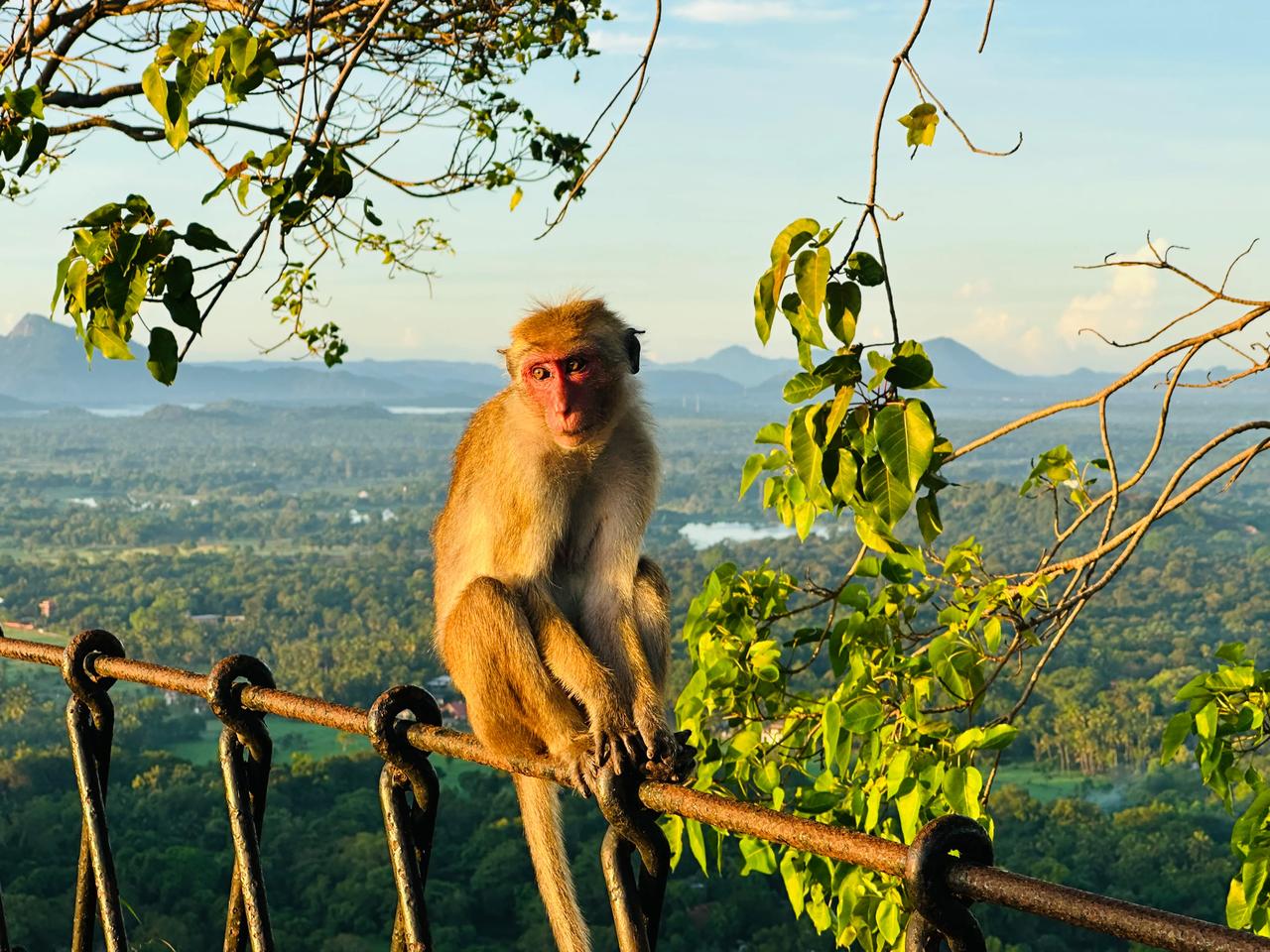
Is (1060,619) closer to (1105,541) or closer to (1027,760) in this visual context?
(1105,541)

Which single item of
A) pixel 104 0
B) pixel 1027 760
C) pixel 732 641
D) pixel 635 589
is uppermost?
pixel 104 0

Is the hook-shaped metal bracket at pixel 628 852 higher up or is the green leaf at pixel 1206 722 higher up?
the hook-shaped metal bracket at pixel 628 852

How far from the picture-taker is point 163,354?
301 cm

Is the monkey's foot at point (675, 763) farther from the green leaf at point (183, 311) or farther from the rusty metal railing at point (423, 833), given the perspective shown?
the green leaf at point (183, 311)

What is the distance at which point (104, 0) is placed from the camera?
269 inches

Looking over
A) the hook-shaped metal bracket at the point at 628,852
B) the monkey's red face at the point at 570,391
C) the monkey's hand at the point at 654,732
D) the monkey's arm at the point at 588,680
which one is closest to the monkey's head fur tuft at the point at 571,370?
the monkey's red face at the point at 570,391

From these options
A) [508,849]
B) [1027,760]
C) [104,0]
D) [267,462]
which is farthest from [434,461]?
[104,0]

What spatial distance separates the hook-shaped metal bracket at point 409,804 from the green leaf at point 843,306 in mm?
1153

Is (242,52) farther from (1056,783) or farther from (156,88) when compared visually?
(1056,783)

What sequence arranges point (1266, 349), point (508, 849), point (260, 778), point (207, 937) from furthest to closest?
point (508, 849)
point (207, 937)
point (1266, 349)
point (260, 778)

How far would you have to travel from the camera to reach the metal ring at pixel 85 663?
8.55 ft

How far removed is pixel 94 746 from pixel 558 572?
1.60 meters

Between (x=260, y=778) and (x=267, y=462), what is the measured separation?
411 ft

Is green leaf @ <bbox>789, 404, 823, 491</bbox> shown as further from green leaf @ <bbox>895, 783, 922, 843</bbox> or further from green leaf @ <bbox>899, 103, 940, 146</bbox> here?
green leaf @ <bbox>895, 783, 922, 843</bbox>
